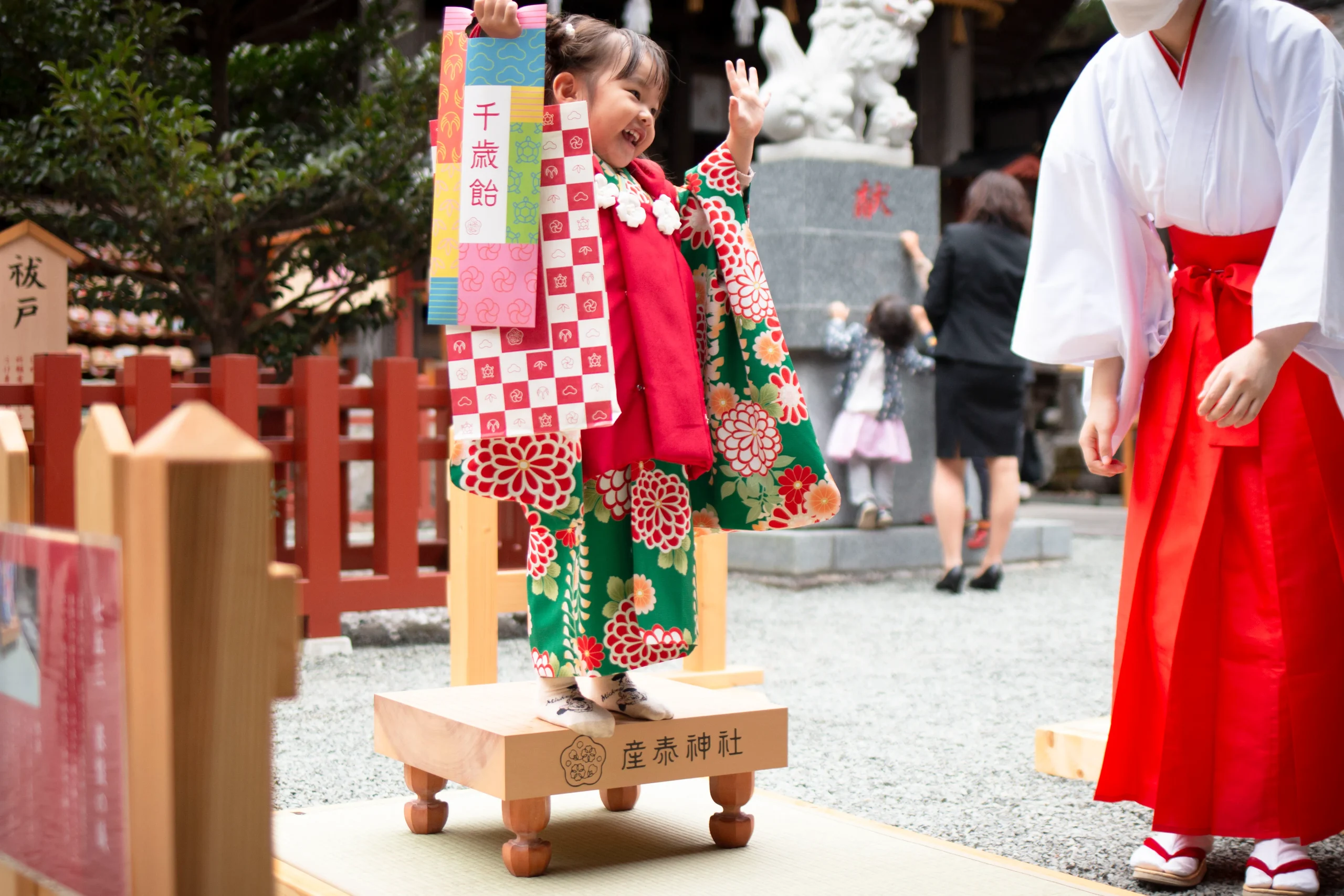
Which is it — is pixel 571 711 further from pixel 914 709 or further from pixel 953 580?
pixel 953 580

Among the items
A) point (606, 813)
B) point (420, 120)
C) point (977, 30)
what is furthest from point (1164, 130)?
point (977, 30)

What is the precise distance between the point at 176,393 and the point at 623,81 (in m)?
2.82

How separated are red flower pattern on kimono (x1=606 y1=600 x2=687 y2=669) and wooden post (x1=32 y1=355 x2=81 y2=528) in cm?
275

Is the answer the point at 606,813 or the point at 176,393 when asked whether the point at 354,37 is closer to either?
the point at 176,393

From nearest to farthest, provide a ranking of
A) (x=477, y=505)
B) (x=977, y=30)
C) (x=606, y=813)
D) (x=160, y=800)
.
→ (x=160, y=800), (x=606, y=813), (x=477, y=505), (x=977, y=30)

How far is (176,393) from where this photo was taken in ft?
15.4

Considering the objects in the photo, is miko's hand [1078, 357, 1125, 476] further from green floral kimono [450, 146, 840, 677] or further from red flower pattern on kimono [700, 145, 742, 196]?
red flower pattern on kimono [700, 145, 742, 196]

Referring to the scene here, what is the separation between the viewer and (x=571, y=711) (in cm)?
237

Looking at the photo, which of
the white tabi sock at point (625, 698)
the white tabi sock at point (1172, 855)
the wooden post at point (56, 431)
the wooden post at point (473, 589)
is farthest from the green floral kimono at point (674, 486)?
the wooden post at point (56, 431)

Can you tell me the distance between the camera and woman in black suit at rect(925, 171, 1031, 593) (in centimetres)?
616

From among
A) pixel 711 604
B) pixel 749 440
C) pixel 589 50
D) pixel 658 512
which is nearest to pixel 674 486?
pixel 658 512

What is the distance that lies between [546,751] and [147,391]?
2836 mm

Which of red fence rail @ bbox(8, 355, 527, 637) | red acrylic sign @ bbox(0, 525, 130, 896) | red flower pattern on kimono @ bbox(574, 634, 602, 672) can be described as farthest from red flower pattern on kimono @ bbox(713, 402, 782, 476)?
red fence rail @ bbox(8, 355, 527, 637)

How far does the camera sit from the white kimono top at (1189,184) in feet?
7.27
